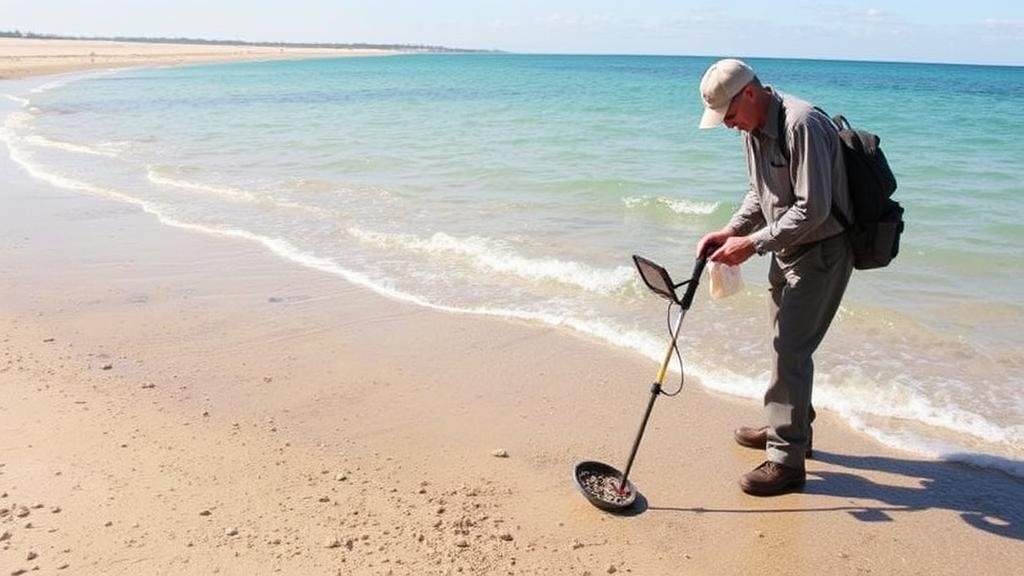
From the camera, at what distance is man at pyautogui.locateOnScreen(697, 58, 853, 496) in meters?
3.50

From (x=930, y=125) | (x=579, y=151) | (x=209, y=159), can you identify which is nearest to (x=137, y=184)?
(x=209, y=159)

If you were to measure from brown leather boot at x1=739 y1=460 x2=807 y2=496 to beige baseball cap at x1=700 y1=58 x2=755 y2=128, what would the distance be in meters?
1.69

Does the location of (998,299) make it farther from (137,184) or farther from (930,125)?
(930,125)

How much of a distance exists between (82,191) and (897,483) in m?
11.7

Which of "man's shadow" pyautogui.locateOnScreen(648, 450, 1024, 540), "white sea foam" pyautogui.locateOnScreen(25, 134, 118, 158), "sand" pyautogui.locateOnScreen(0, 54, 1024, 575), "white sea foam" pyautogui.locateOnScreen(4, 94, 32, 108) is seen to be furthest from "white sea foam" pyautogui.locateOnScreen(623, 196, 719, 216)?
"white sea foam" pyautogui.locateOnScreen(4, 94, 32, 108)

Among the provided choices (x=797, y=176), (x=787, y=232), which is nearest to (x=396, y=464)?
(x=787, y=232)

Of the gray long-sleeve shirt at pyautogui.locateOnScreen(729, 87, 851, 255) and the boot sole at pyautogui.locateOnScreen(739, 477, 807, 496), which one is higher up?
the gray long-sleeve shirt at pyautogui.locateOnScreen(729, 87, 851, 255)

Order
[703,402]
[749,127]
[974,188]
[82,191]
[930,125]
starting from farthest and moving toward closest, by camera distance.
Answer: [930,125]
[974,188]
[82,191]
[703,402]
[749,127]

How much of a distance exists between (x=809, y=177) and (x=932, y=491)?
1776 millimetres

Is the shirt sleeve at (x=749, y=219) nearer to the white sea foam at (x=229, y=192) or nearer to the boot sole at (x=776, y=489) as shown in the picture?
the boot sole at (x=776, y=489)

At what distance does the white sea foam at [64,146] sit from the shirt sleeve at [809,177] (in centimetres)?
1632

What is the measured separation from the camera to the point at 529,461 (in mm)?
4344

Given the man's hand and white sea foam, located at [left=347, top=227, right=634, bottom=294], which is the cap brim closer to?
the man's hand

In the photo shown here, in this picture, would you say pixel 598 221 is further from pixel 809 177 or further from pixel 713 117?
pixel 809 177
